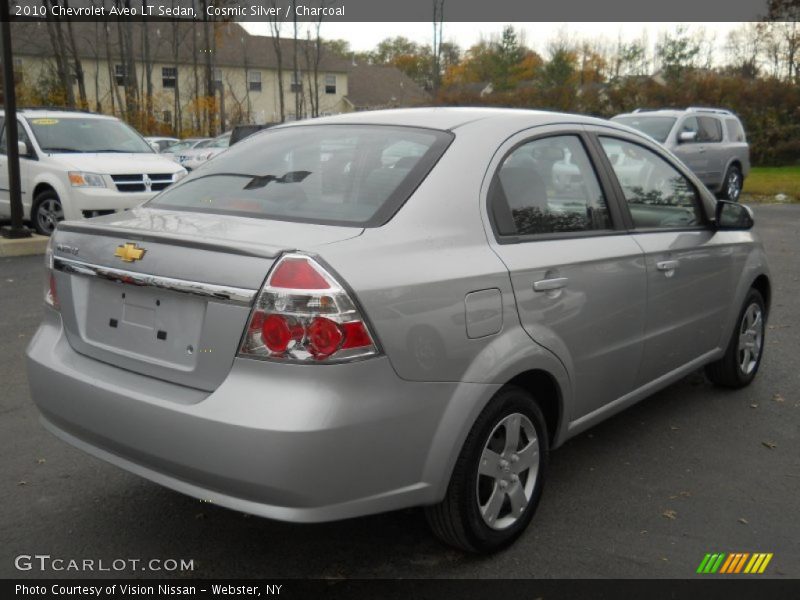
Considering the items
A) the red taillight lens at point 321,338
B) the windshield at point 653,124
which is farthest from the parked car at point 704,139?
the red taillight lens at point 321,338

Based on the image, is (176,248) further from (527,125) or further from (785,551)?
(785,551)

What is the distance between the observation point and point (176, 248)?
2840 mm

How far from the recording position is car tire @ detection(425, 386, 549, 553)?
3023 mm

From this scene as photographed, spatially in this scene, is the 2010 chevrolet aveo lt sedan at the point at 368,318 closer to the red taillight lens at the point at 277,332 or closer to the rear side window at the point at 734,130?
the red taillight lens at the point at 277,332

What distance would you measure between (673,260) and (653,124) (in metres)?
13.3

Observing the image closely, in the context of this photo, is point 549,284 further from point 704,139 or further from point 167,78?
point 167,78

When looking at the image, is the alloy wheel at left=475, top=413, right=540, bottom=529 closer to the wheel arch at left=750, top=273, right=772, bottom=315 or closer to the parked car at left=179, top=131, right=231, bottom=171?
the wheel arch at left=750, top=273, right=772, bottom=315

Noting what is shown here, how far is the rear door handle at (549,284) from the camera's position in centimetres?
327

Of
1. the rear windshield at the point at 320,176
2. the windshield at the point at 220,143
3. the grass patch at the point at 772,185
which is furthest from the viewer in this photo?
the windshield at the point at 220,143

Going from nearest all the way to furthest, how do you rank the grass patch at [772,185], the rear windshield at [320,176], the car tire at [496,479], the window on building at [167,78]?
1. the car tire at [496,479]
2. the rear windshield at [320,176]
3. the grass patch at [772,185]
4. the window on building at [167,78]

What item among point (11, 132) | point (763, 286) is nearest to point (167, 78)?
point (11, 132)

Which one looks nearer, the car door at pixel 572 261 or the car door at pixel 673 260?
the car door at pixel 572 261

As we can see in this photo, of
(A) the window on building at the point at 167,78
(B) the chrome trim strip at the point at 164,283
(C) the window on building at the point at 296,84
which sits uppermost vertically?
(A) the window on building at the point at 167,78

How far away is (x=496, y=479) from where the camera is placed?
3201 millimetres
